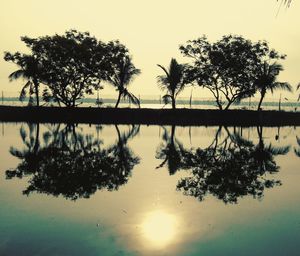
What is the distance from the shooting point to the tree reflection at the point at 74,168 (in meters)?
11.9

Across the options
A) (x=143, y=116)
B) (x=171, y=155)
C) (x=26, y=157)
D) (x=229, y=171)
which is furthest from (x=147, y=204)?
(x=143, y=116)

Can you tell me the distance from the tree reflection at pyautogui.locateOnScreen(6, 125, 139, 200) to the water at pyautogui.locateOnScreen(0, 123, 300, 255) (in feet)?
0.12

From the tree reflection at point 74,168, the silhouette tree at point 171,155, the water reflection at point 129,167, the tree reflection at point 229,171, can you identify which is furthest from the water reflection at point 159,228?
the silhouette tree at point 171,155

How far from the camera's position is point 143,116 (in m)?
46.7

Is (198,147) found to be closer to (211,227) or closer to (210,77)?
(211,227)

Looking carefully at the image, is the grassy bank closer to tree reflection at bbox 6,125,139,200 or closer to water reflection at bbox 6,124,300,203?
water reflection at bbox 6,124,300,203

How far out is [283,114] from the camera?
160 ft

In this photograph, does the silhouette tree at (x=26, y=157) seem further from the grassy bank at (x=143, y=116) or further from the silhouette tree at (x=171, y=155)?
the grassy bank at (x=143, y=116)

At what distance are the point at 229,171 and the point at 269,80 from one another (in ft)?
109

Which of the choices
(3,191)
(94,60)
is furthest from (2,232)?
(94,60)

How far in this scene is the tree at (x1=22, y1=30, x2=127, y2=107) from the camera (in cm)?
4575

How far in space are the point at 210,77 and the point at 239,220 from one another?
4007 centimetres

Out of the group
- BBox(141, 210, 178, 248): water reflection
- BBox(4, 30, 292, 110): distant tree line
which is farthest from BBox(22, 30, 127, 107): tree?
BBox(141, 210, 178, 248): water reflection

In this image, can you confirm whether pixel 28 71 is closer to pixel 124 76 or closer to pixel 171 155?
pixel 124 76
